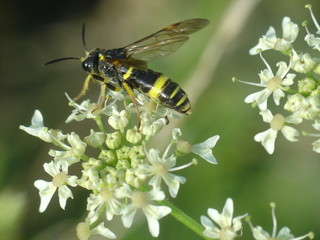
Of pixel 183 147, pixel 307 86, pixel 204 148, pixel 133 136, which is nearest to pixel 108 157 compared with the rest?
pixel 133 136

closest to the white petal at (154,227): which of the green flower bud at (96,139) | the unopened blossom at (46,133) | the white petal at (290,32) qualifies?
the green flower bud at (96,139)

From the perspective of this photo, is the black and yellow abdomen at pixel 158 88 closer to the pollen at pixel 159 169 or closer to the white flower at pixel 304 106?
the pollen at pixel 159 169

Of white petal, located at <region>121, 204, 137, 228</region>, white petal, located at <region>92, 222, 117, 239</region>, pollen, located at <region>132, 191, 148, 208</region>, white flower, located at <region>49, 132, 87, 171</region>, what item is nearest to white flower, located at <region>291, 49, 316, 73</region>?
pollen, located at <region>132, 191, 148, 208</region>

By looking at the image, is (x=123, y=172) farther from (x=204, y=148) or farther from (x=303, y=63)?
(x=303, y=63)

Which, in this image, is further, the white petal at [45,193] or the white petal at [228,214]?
the white petal at [45,193]

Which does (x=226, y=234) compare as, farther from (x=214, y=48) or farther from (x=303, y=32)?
(x=303, y=32)

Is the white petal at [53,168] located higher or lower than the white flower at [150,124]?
lower

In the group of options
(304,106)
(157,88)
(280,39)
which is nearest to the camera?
(304,106)
